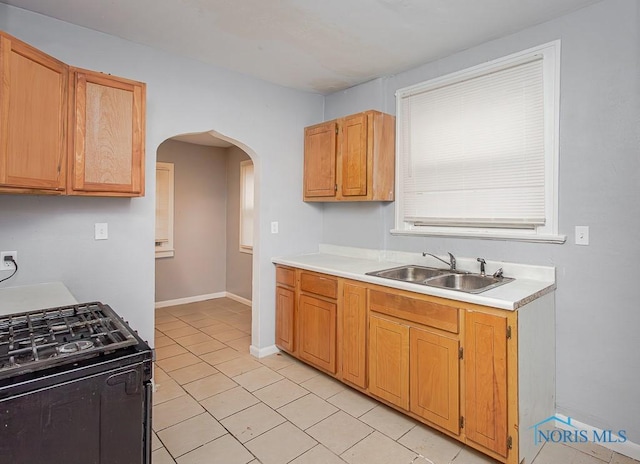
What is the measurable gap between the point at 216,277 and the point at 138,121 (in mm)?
3700

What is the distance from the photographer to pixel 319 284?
2.96 metres

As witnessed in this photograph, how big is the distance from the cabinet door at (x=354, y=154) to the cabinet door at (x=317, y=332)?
1019mm

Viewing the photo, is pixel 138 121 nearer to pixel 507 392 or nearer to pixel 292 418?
pixel 292 418

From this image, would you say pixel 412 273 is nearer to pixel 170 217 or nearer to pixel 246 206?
pixel 246 206

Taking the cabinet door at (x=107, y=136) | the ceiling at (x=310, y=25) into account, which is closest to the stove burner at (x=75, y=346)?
the cabinet door at (x=107, y=136)

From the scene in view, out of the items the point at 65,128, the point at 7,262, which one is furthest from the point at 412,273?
the point at 7,262

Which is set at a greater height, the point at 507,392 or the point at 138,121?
the point at 138,121

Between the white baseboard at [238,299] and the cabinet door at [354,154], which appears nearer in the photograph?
the cabinet door at [354,154]

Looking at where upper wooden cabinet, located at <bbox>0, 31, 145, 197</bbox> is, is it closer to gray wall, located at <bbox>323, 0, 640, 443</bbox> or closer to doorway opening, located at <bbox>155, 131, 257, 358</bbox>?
doorway opening, located at <bbox>155, 131, 257, 358</bbox>

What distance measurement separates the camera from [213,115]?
9.96 feet

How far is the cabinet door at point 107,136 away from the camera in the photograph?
210cm

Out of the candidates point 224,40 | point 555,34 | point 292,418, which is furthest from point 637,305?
point 224,40

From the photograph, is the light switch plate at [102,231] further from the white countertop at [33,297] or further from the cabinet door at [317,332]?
the cabinet door at [317,332]

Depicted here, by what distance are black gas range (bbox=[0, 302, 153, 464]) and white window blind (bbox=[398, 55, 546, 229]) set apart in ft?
7.70
